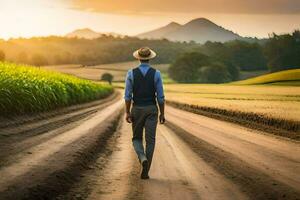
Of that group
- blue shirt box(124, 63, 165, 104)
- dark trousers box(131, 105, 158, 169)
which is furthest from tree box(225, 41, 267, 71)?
dark trousers box(131, 105, 158, 169)

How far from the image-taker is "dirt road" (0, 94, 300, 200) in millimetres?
9281

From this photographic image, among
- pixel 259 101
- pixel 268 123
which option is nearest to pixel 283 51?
pixel 259 101

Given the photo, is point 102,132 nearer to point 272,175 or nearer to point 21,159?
point 21,159

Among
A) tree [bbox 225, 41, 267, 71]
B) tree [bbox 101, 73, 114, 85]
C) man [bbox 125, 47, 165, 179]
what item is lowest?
tree [bbox 101, 73, 114, 85]

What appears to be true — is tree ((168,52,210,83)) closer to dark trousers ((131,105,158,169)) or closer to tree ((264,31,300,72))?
tree ((264,31,300,72))

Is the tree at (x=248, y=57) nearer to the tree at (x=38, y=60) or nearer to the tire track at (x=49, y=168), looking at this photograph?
the tree at (x=38, y=60)

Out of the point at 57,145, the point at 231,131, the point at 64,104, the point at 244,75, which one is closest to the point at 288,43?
the point at 244,75

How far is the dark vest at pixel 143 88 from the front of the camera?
11039mm

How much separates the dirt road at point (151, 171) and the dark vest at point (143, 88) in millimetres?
1474

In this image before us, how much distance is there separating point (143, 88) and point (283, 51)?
13164cm

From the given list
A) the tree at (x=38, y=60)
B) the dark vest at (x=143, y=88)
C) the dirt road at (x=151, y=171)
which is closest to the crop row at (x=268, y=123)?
the dirt road at (x=151, y=171)

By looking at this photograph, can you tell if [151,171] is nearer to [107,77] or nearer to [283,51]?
[107,77]

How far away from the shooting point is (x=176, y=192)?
30.4 ft

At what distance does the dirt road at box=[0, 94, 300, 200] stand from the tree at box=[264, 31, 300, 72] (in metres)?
122
